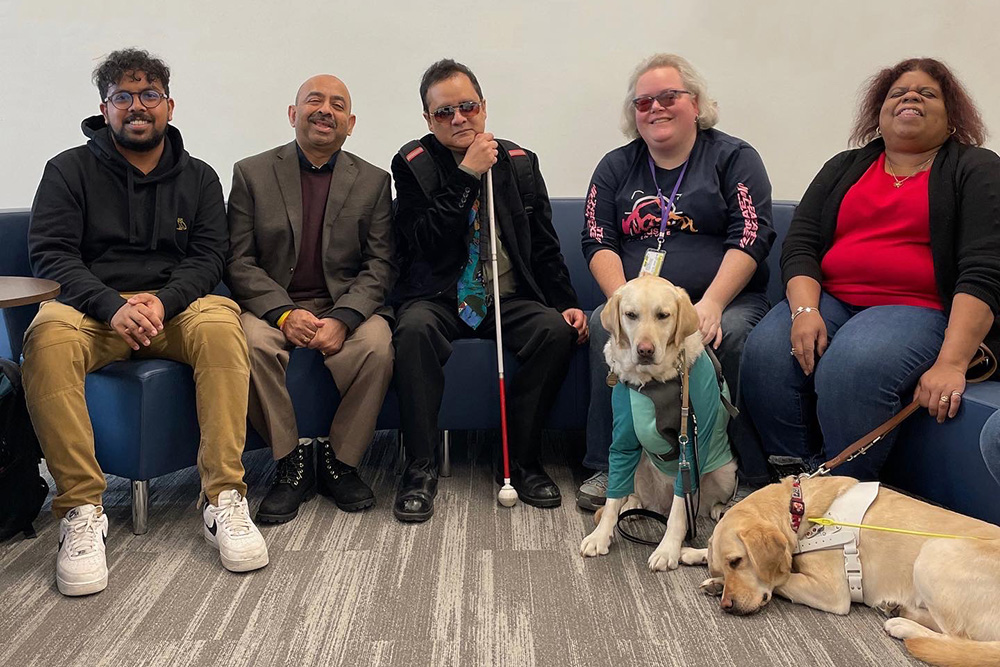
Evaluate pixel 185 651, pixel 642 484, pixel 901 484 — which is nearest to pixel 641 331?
pixel 642 484

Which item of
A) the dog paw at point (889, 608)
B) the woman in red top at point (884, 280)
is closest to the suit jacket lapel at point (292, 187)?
the woman in red top at point (884, 280)

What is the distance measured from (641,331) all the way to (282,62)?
219 cm

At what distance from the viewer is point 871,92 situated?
8.07 feet

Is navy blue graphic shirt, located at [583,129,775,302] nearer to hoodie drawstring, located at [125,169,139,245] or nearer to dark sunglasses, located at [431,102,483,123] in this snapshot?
dark sunglasses, located at [431,102,483,123]

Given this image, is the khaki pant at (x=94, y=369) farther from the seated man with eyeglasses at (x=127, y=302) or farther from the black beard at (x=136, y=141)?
the black beard at (x=136, y=141)

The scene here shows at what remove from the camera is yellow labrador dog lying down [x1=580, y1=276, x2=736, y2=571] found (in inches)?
84.7

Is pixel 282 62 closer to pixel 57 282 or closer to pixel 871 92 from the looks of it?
pixel 57 282

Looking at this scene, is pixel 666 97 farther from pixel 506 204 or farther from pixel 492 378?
pixel 492 378

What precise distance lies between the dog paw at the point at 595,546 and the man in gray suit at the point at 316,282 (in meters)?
0.71

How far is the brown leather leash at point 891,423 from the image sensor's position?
81.6 inches

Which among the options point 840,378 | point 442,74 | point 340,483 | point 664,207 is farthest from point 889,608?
point 442,74

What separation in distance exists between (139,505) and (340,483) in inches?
22.7

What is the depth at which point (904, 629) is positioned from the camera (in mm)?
1752

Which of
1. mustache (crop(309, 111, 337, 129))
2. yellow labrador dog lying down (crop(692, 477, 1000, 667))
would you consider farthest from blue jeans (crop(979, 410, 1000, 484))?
mustache (crop(309, 111, 337, 129))
